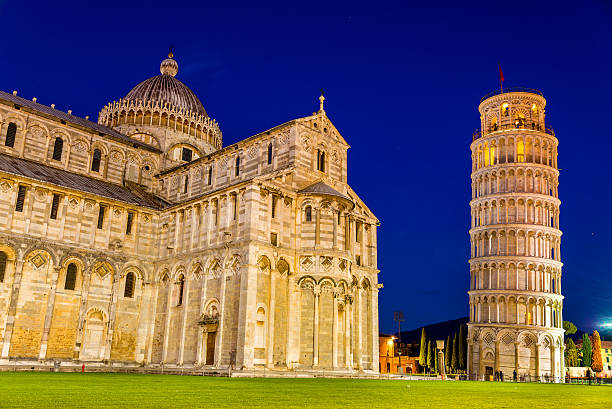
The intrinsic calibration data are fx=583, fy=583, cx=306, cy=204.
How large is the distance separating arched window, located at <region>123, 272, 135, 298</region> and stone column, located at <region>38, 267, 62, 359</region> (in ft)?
17.5

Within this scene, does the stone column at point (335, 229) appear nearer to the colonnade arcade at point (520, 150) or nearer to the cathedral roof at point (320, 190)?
the cathedral roof at point (320, 190)

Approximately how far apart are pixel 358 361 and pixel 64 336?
20.5 metres

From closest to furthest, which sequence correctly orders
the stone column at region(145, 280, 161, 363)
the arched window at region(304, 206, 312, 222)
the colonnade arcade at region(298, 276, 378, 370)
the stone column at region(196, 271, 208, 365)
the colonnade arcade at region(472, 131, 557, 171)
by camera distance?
the colonnade arcade at region(298, 276, 378, 370)
the stone column at region(196, 271, 208, 365)
the arched window at region(304, 206, 312, 222)
the stone column at region(145, 280, 161, 363)
the colonnade arcade at region(472, 131, 557, 171)

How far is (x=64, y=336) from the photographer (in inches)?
1570

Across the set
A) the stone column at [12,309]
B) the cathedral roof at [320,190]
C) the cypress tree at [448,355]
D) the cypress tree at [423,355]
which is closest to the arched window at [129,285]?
the stone column at [12,309]

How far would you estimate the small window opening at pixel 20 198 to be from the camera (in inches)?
1538

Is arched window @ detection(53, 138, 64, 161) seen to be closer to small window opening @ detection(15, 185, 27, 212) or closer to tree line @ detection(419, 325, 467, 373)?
small window opening @ detection(15, 185, 27, 212)

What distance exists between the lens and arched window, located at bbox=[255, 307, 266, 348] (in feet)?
120

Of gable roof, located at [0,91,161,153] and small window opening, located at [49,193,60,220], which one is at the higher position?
gable roof, located at [0,91,161,153]

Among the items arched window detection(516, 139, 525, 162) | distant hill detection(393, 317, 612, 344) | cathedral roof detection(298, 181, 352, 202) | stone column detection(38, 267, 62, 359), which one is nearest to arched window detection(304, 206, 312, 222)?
cathedral roof detection(298, 181, 352, 202)

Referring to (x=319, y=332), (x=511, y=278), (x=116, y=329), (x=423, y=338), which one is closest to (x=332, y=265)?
(x=319, y=332)

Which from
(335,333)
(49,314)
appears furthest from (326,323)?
(49,314)

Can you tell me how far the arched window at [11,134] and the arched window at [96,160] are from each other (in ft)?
20.7

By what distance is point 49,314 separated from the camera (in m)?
38.9
